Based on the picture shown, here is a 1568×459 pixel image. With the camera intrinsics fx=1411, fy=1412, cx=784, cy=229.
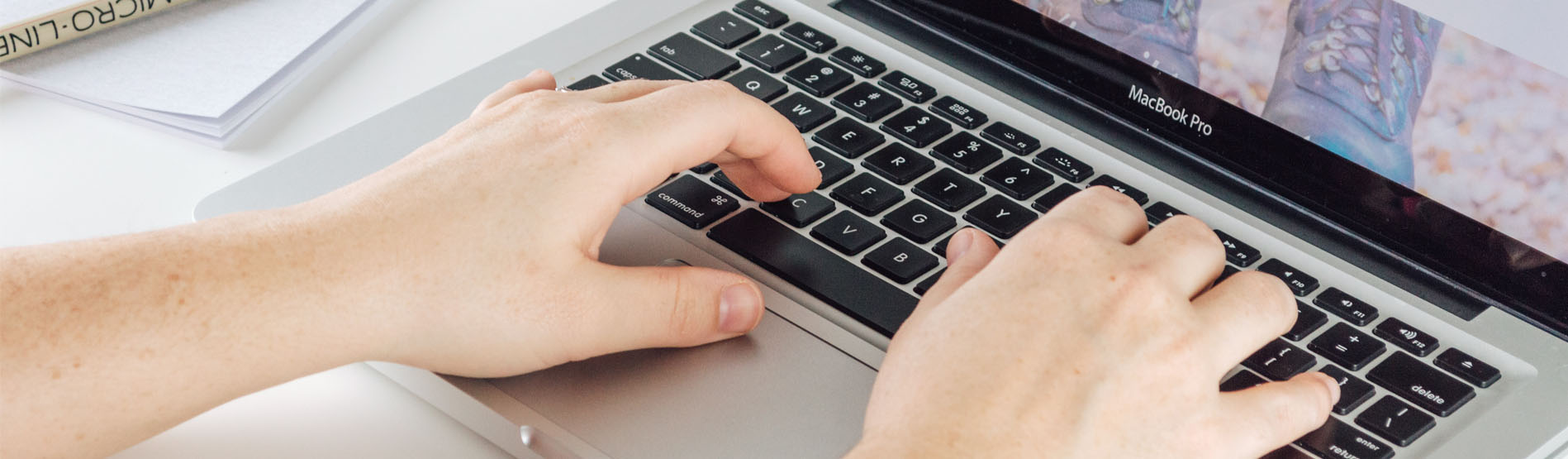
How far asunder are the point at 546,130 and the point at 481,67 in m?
0.24

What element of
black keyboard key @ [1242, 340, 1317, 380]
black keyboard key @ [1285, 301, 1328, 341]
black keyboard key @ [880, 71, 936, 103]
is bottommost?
black keyboard key @ [1242, 340, 1317, 380]

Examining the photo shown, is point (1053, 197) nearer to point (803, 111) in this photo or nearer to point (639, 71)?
point (803, 111)

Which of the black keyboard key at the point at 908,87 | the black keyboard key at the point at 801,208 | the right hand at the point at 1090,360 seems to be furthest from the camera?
the black keyboard key at the point at 908,87

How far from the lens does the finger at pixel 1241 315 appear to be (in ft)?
1.92

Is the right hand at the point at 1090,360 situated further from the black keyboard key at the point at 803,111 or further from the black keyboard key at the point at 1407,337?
the black keyboard key at the point at 803,111

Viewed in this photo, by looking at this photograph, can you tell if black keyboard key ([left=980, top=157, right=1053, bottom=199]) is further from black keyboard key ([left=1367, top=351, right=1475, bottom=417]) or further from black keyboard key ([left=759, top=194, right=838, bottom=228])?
black keyboard key ([left=1367, top=351, right=1475, bottom=417])

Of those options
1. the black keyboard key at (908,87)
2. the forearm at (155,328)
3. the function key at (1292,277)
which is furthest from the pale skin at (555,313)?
the black keyboard key at (908,87)

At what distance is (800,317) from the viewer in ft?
2.26

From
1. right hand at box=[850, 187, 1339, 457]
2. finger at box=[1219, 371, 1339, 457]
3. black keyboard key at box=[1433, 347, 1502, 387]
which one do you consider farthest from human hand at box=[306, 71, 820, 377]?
black keyboard key at box=[1433, 347, 1502, 387]

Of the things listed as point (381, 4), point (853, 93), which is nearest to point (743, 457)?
point (853, 93)

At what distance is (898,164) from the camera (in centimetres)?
79

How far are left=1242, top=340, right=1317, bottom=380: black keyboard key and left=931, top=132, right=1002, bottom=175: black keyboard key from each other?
0.64 feet

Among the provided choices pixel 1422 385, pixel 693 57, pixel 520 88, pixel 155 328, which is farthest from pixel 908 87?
pixel 155 328

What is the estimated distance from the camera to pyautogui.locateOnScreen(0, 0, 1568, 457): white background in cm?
64
